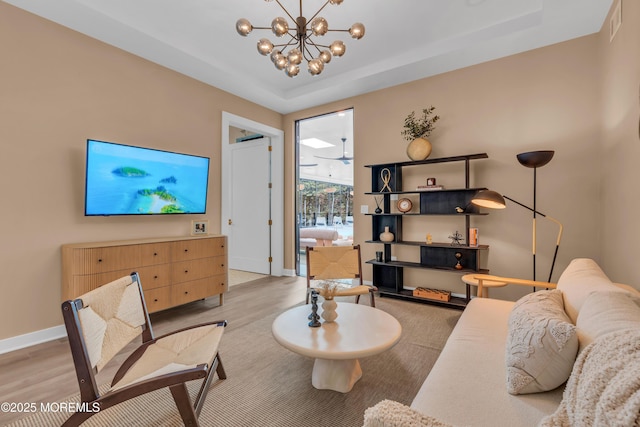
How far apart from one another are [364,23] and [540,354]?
327 cm

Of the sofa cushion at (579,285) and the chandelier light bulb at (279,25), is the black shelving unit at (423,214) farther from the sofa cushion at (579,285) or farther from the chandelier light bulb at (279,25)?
the chandelier light bulb at (279,25)

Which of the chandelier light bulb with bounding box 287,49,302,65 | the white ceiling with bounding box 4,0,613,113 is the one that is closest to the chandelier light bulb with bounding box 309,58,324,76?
the chandelier light bulb with bounding box 287,49,302,65

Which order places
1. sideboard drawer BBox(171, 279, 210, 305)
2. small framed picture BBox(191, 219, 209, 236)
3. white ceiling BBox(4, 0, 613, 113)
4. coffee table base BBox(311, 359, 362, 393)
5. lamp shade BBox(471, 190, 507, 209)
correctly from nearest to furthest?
1. coffee table base BBox(311, 359, 362, 393)
2. lamp shade BBox(471, 190, 507, 209)
3. white ceiling BBox(4, 0, 613, 113)
4. sideboard drawer BBox(171, 279, 210, 305)
5. small framed picture BBox(191, 219, 209, 236)

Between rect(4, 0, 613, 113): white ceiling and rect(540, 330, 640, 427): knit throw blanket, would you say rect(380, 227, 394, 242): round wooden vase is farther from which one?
rect(540, 330, 640, 427): knit throw blanket

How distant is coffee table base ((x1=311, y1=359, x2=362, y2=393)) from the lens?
1901 mm

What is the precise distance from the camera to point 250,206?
221 inches

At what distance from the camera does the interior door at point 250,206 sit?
5414 mm

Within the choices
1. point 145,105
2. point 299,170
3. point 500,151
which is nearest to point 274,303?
point 299,170

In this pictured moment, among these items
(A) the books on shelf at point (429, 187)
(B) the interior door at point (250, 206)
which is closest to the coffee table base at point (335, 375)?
(A) the books on shelf at point (429, 187)

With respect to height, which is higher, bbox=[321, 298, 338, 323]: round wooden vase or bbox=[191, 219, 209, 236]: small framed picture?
bbox=[191, 219, 209, 236]: small framed picture

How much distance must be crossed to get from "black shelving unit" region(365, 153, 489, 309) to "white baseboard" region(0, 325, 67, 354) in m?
3.48

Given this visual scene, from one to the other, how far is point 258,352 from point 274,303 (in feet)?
4.25

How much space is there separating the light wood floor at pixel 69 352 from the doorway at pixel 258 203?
974 mm

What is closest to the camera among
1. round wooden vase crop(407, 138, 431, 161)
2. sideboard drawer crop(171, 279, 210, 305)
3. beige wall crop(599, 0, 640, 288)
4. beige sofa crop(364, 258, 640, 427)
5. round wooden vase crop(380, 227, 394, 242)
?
beige sofa crop(364, 258, 640, 427)
